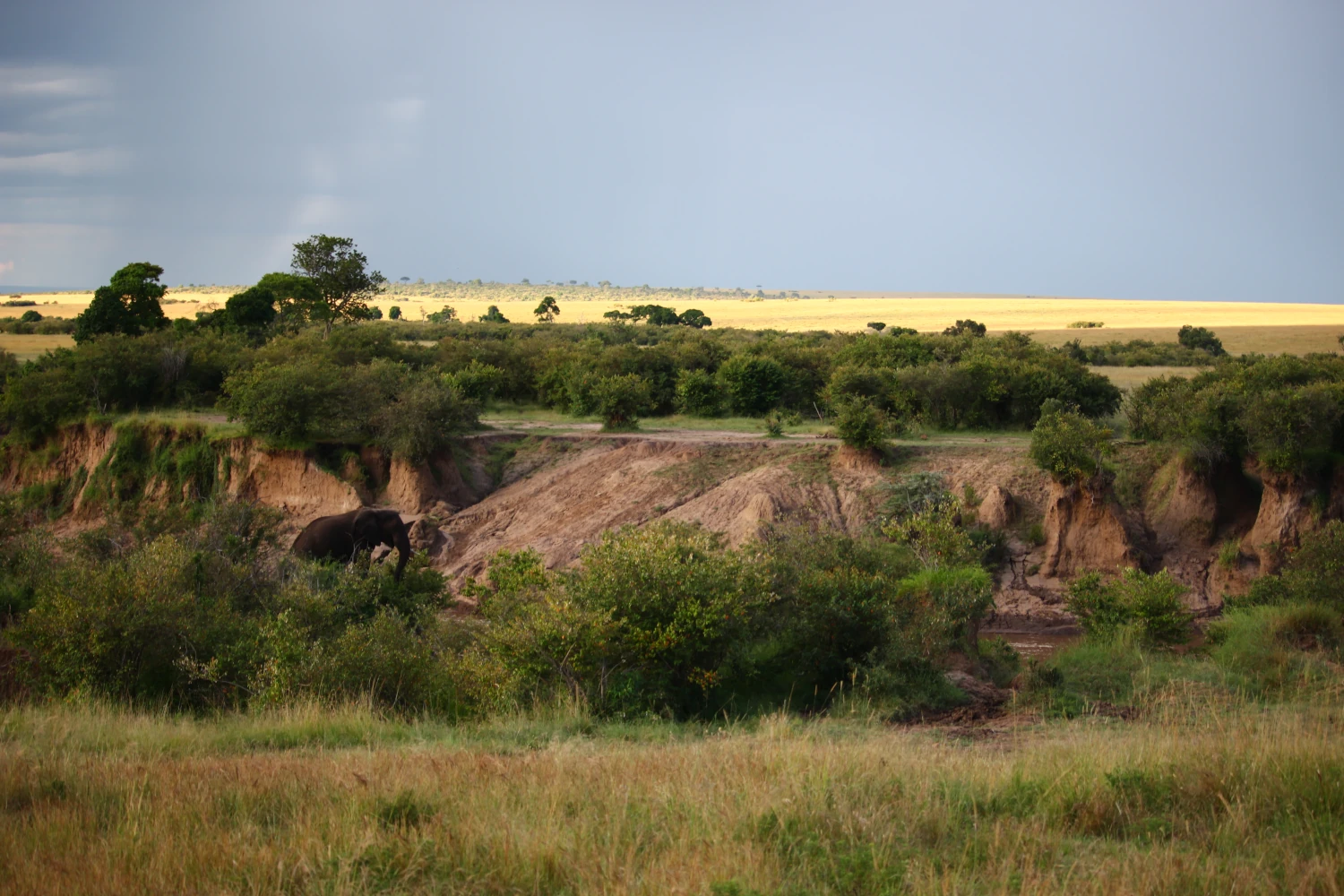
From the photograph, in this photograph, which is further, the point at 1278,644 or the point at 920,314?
the point at 920,314

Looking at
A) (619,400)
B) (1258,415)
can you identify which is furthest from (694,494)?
(1258,415)

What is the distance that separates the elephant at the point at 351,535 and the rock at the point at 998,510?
1269 centimetres

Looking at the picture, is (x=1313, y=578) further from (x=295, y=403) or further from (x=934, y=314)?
(x=934, y=314)

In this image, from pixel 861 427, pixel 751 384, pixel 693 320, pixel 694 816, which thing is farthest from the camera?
pixel 693 320

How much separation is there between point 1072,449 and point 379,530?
48.5 ft

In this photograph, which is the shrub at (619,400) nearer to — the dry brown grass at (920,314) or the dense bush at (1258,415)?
the dense bush at (1258,415)

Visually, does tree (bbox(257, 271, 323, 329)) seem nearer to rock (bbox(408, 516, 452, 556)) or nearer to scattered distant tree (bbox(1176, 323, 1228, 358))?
rock (bbox(408, 516, 452, 556))

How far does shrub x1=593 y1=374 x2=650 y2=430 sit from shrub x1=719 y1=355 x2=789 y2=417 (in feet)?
13.7

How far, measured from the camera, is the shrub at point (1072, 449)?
22531 mm

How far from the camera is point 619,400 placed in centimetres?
3228

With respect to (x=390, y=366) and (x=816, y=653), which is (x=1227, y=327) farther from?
(x=816, y=653)

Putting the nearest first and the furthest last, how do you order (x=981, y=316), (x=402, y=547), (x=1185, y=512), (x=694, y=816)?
1. (x=694, y=816)
2. (x=402, y=547)
3. (x=1185, y=512)
4. (x=981, y=316)

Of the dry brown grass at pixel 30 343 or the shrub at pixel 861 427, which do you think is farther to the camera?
the dry brown grass at pixel 30 343

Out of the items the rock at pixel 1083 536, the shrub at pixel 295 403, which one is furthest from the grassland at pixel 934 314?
the shrub at pixel 295 403
